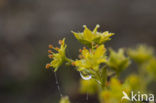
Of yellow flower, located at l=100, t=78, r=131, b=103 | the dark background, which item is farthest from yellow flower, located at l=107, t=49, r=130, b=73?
the dark background

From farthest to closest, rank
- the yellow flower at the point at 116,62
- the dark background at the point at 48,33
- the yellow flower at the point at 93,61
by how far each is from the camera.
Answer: the dark background at the point at 48,33, the yellow flower at the point at 116,62, the yellow flower at the point at 93,61

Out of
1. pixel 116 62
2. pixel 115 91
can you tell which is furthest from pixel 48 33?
pixel 115 91

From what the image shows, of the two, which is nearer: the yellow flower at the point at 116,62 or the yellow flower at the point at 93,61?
the yellow flower at the point at 93,61

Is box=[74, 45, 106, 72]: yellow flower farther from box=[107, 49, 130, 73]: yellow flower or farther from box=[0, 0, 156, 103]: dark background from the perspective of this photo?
box=[0, 0, 156, 103]: dark background

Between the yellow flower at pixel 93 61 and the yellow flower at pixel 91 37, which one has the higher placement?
the yellow flower at pixel 91 37

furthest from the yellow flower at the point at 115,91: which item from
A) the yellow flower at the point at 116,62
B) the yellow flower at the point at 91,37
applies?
the yellow flower at the point at 91,37

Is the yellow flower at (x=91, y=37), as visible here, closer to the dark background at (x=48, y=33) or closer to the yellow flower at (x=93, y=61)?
the yellow flower at (x=93, y=61)

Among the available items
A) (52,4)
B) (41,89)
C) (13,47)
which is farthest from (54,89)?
(52,4)

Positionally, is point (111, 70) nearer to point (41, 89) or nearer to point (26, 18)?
point (41, 89)
